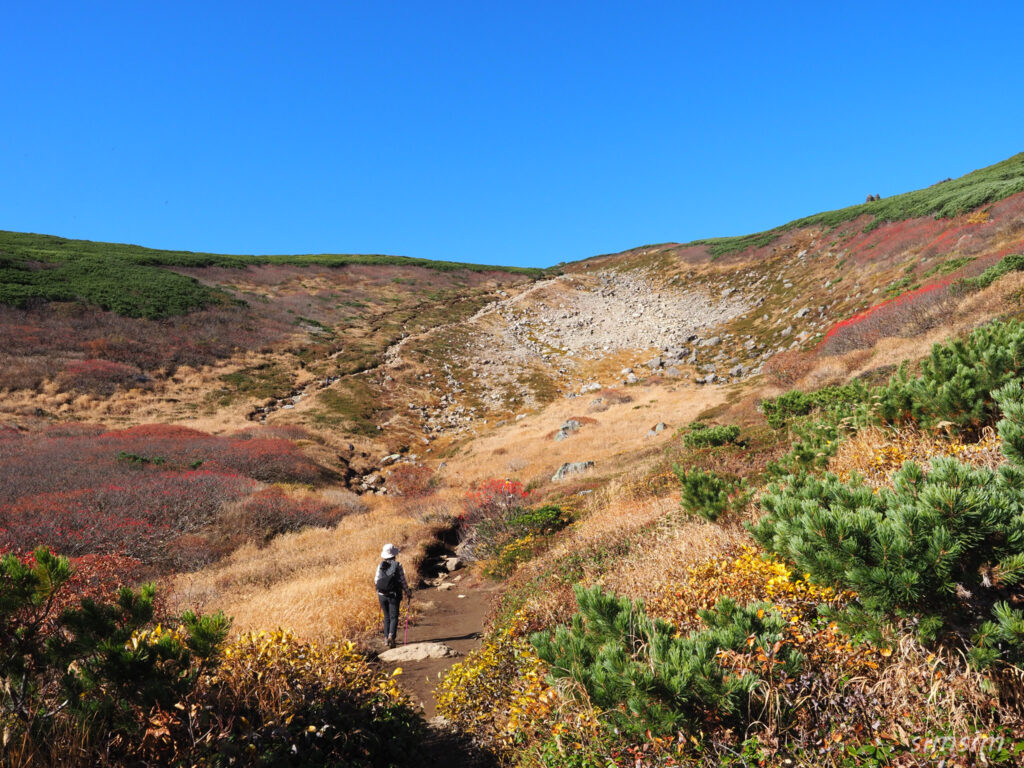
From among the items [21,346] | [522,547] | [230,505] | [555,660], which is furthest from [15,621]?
[21,346]

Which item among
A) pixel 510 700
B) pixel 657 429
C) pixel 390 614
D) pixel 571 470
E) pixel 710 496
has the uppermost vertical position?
pixel 657 429

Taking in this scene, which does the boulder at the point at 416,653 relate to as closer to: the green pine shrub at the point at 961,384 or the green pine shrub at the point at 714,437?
A: the green pine shrub at the point at 961,384

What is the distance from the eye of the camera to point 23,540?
11836 mm

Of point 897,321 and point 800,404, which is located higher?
point 897,321

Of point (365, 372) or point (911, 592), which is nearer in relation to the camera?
point (911, 592)

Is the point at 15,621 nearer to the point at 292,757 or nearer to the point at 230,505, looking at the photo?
the point at 292,757

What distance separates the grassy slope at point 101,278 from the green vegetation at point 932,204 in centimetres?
5515

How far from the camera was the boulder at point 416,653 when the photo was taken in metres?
7.73

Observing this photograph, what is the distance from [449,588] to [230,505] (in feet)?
27.6

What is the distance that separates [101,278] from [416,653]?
52.2 m

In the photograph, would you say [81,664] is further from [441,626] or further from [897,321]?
[897,321]

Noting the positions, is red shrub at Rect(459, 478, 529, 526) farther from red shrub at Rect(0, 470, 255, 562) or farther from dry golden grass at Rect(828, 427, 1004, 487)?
dry golden grass at Rect(828, 427, 1004, 487)

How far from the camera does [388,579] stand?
865 cm

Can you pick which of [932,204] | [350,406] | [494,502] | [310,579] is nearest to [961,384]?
[494,502]
